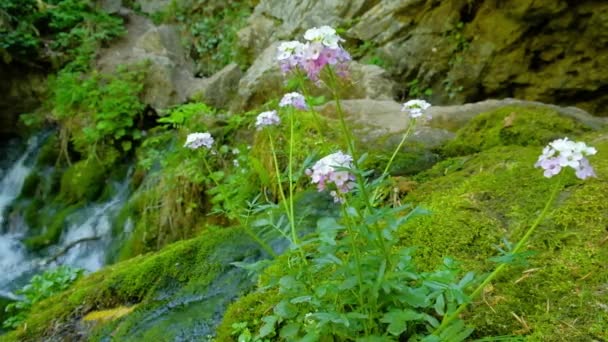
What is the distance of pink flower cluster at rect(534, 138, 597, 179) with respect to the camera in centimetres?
85

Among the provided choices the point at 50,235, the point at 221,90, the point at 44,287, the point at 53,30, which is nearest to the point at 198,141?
the point at 44,287

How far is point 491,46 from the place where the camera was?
5.76 metres

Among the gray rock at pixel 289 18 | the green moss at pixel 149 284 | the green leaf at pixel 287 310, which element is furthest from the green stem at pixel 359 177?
the gray rock at pixel 289 18

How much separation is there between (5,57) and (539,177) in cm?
816

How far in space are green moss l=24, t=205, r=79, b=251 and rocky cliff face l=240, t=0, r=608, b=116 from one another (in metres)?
4.52

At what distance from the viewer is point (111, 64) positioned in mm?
7801

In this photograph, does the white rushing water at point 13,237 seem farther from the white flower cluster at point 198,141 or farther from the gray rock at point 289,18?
the white flower cluster at point 198,141

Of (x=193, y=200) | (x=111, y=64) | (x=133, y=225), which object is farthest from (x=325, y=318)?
(x=111, y=64)

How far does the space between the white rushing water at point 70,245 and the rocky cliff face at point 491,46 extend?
13.2ft

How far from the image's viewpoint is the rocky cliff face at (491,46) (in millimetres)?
5422

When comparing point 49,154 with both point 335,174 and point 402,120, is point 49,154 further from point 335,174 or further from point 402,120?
point 335,174

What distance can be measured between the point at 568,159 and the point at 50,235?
574cm

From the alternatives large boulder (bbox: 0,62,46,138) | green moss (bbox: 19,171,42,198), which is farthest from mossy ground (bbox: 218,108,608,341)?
large boulder (bbox: 0,62,46,138)

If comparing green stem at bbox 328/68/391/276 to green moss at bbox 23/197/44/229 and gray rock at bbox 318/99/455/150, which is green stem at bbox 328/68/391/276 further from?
green moss at bbox 23/197/44/229
